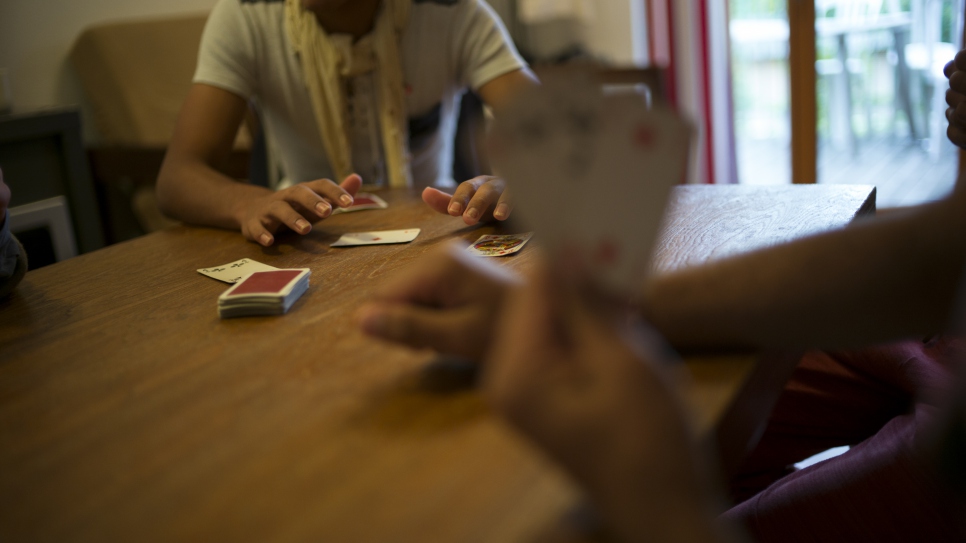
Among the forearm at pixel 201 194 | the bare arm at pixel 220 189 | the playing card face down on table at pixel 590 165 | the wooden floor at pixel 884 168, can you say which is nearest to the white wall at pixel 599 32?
the wooden floor at pixel 884 168

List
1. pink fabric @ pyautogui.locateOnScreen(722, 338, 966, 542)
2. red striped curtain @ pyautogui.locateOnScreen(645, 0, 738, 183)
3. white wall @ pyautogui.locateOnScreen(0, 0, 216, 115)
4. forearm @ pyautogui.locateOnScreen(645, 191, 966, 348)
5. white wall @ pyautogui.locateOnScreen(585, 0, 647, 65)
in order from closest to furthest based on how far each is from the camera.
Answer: forearm @ pyautogui.locateOnScreen(645, 191, 966, 348) < pink fabric @ pyautogui.locateOnScreen(722, 338, 966, 542) < white wall @ pyautogui.locateOnScreen(0, 0, 216, 115) < red striped curtain @ pyautogui.locateOnScreen(645, 0, 738, 183) < white wall @ pyautogui.locateOnScreen(585, 0, 647, 65)

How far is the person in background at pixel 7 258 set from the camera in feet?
3.34

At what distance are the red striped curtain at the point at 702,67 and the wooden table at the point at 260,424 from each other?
2.87 metres

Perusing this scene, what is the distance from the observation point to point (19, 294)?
1.05 m

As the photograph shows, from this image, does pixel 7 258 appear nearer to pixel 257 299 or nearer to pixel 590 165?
pixel 257 299

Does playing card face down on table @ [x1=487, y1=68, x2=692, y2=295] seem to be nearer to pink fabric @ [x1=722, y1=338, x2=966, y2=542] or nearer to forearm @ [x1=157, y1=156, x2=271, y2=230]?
pink fabric @ [x1=722, y1=338, x2=966, y2=542]

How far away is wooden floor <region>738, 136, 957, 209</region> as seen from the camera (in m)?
3.48

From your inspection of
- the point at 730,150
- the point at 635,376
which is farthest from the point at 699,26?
the point at 635,376

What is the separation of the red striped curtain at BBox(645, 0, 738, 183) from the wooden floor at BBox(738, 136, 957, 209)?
0.90 feet

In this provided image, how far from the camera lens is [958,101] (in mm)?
1103

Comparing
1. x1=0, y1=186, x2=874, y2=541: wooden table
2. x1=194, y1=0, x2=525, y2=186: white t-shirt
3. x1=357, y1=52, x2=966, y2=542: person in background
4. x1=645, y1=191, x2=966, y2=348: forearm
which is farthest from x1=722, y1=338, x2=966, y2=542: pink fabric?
x1=194, y1=0, x2=525, y2=186: white t-shirt

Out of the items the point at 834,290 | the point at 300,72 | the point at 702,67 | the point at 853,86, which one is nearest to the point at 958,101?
the point at 834,290

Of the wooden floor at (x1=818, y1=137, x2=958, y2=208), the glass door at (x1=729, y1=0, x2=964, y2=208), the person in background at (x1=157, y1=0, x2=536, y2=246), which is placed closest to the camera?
the person in background at (x1=157, y1=0, x2=536, y2=246)

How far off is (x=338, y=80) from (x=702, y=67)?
2.48 m
